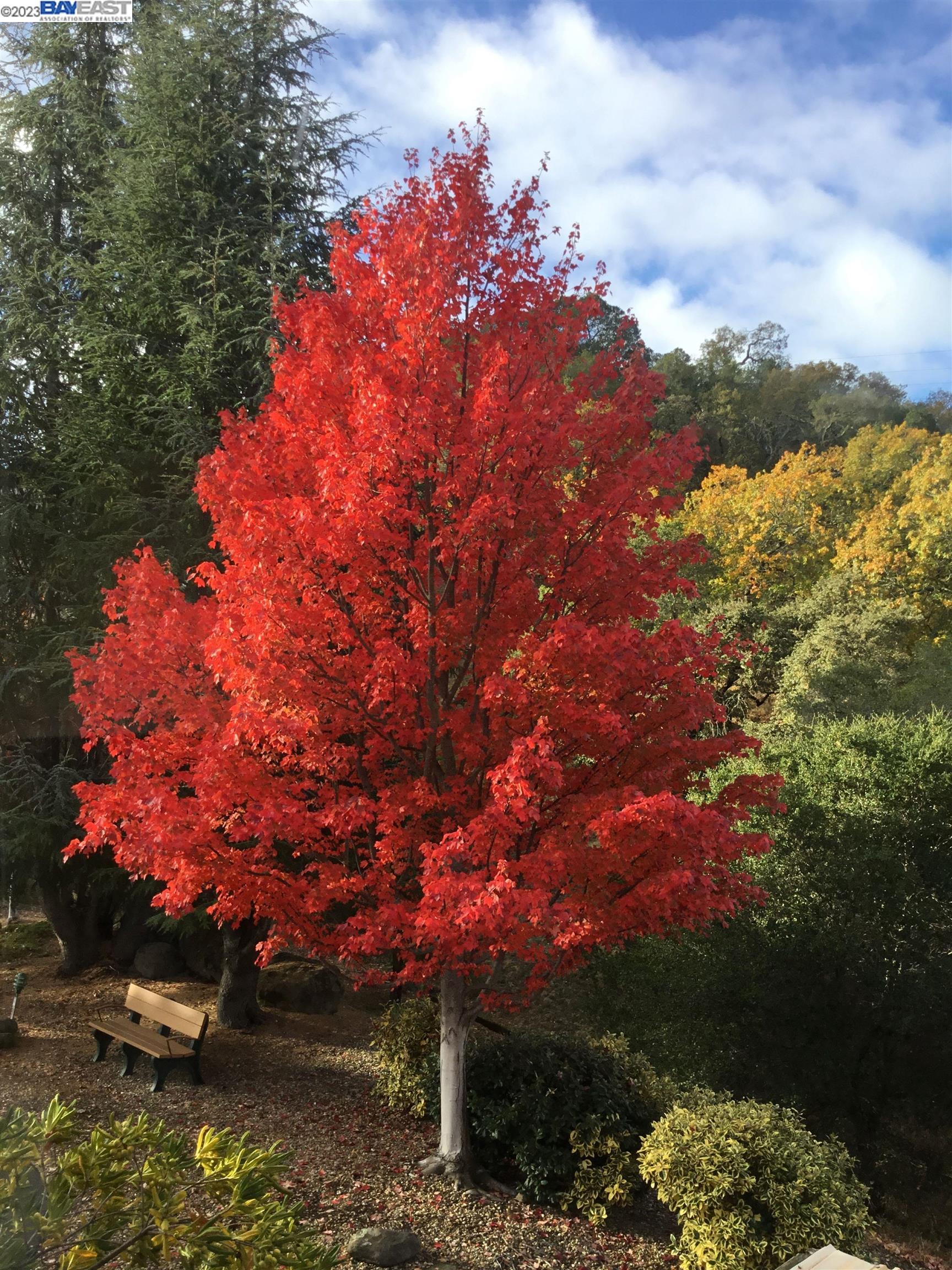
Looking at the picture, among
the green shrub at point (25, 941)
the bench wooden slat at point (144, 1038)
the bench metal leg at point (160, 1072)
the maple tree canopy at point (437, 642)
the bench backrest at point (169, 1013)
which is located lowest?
the green shrub at point (25, 941)

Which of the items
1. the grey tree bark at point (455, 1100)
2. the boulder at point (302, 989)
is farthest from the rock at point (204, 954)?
the grey tree bark at point (455, 1100)

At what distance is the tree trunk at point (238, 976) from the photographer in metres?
12.0

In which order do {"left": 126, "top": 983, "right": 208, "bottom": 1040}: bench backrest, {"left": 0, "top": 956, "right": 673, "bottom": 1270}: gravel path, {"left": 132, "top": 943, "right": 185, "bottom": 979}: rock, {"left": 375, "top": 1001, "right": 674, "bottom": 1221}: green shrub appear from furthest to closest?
{"left": 132, "top": 943, "right": 185, "bottom": 979}: rock → {"left": 126, "top": 983, "right": 208, "bottom": 1040}: bench backrest → {"left": 375, "top": 1001, "right": 674, "bottom": 1221}: green shrub → {"left": 0, "top": 956, "right": 673, "bottom": 1270}: gravel path

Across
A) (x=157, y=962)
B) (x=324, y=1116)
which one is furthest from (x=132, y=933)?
(x=324, y=1116)

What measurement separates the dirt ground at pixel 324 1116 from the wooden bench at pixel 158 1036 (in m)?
0.18

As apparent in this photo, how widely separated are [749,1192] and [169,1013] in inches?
270

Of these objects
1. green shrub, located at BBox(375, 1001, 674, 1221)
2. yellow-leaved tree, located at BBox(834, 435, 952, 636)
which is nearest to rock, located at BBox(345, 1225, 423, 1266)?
green shrub, located at BBox(375, 1001, 674, 1221)

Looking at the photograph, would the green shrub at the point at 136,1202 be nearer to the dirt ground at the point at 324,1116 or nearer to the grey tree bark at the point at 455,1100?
the dirt ground at the point at 324,1116

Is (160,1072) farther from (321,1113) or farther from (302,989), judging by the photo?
(302,989)

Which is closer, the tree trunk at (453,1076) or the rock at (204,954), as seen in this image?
the tree trunk at (453,1076)

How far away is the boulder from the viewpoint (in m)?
13.2

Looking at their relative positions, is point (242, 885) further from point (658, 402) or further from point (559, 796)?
point (658, 402)

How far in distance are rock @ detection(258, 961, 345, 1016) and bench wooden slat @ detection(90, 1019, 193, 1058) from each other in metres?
3.15

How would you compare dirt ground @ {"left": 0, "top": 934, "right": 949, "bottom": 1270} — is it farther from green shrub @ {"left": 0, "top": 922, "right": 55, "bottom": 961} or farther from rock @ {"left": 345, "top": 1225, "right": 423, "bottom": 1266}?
green shrub @ {"left": 0, "top": 922, "right": 55, "bottom": 961}
